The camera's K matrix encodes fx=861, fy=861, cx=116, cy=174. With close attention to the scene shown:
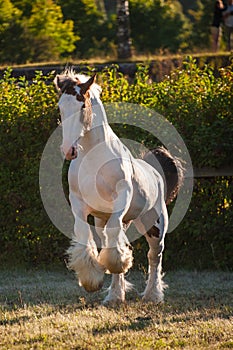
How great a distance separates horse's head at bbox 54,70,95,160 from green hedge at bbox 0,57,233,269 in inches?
123

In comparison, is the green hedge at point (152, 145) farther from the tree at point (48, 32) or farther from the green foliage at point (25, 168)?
the tree at point (48, 32)

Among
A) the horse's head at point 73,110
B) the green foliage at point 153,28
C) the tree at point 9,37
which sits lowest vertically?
the green foliage at point 153,28

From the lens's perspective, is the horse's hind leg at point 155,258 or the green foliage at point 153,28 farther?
the green foliage at point 153,28

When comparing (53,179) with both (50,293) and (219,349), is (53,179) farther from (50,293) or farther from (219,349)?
(219,349)

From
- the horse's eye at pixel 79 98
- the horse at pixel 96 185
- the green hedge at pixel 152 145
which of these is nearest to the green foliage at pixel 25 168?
the green hedge at pixel 152 145

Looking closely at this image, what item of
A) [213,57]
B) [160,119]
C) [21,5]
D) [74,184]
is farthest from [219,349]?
[21,5]

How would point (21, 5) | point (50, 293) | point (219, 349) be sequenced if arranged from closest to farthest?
point (219, 349), point (50, 293), point (21, 5)

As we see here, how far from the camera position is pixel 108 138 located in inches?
296

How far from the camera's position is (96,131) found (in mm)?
7367

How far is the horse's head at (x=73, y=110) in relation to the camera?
22.7ft

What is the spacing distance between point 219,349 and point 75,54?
23368mm

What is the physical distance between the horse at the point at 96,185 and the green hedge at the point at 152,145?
88.7 inches

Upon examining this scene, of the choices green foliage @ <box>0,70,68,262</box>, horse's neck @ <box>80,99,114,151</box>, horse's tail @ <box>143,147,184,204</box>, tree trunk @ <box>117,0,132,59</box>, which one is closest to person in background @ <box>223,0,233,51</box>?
tree trunk @ <box>117,0,132,59</box>

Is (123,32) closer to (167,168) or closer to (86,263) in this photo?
(167,168)
